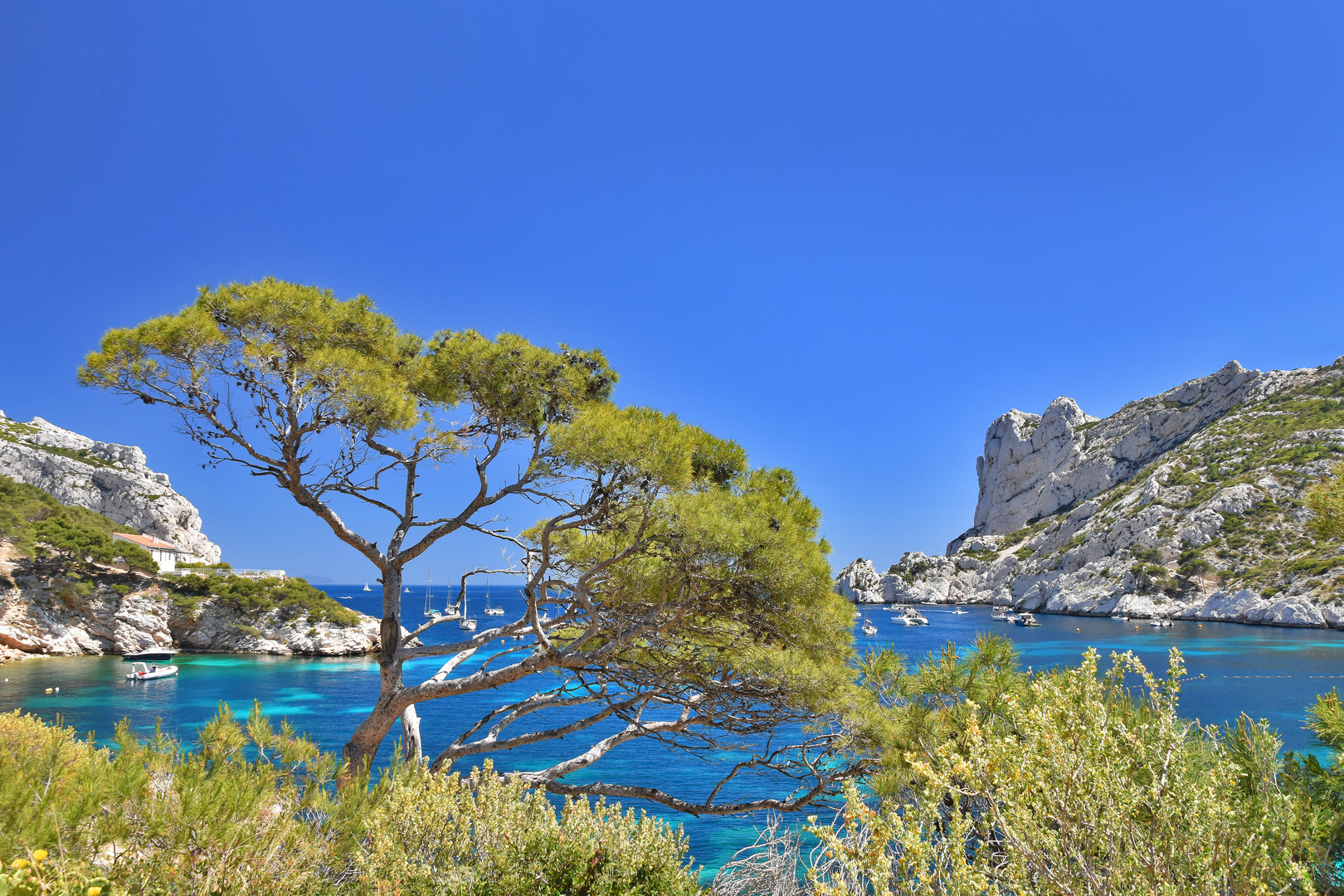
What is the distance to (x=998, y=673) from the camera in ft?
17.2

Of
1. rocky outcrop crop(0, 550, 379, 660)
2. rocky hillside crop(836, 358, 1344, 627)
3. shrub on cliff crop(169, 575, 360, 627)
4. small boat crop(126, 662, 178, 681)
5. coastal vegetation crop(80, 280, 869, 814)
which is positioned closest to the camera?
coastal vegetation crop(80, 280, 869, 814)

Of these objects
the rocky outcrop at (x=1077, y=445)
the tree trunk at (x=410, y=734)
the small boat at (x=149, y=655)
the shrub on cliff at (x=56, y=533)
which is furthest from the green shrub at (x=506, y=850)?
the rocky outcrop at (x=1077, y=445)

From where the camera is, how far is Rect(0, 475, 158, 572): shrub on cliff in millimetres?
33312

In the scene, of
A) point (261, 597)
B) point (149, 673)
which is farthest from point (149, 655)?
point (261, 597)

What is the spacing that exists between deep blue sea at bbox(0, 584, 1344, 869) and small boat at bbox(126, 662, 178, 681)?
0.49 m

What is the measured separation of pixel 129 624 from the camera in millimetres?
36812

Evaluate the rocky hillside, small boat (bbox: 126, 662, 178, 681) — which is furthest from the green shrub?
the rocky hillside

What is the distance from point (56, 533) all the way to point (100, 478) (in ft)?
104

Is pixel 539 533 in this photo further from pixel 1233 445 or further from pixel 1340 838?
pixel 1233 445

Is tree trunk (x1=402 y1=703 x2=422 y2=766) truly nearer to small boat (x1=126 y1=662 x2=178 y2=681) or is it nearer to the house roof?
small boat (x1=126 y1=662 x2=178 y2=681)

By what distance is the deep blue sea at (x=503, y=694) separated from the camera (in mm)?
18656

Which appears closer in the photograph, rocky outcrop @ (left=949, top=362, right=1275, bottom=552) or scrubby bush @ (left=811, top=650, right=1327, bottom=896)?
scrubby bush @ (left=811, top=650, right=1327, bottom=896)

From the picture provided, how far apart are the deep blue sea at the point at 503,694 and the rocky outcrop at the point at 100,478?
30435 millimetres

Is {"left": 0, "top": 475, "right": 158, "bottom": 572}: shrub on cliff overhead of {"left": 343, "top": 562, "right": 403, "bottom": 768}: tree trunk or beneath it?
overhead
